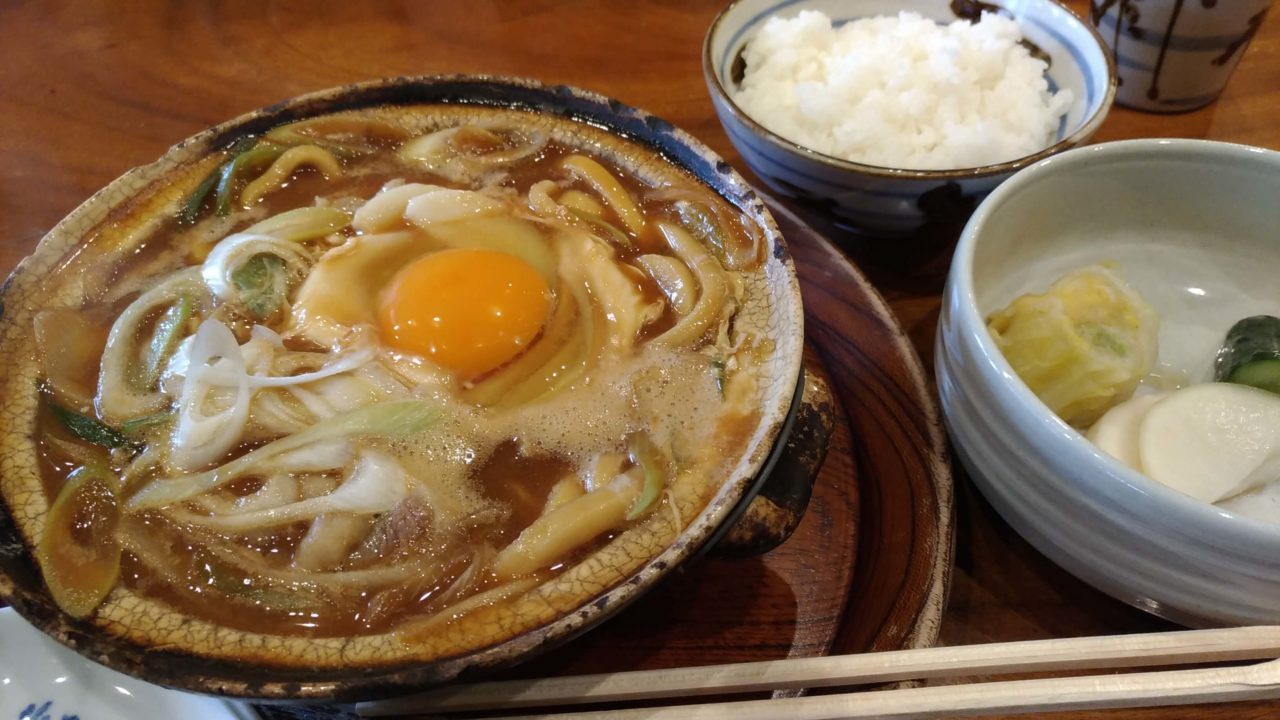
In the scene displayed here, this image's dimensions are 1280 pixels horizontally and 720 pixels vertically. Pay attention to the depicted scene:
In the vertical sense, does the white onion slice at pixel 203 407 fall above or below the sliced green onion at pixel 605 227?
below

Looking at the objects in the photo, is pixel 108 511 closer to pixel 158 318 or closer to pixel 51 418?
pixel 51 418

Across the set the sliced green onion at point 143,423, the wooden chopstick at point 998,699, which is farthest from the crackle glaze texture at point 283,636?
the wooden chopstick at point 998,699

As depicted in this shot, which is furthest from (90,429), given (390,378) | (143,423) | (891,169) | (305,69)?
(305,69)

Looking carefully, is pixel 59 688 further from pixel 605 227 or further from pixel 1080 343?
pixel 1080 343

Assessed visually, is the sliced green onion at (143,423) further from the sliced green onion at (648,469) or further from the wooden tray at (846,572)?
the sliced green onion at (648,469)

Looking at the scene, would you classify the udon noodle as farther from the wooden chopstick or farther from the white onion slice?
the wooden chopstick

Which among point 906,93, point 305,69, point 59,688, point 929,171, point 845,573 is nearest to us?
point 59,688
